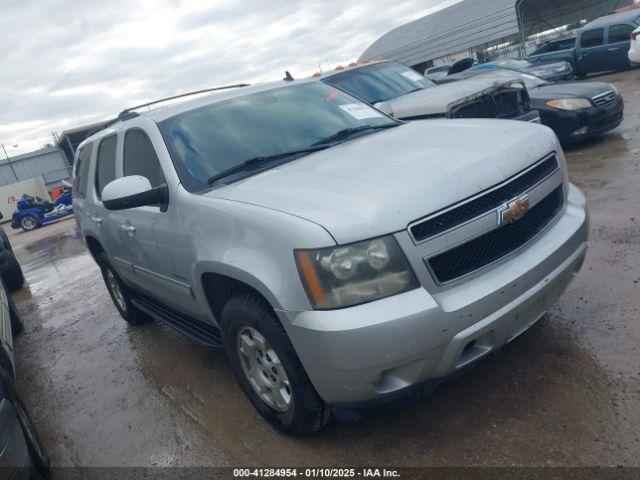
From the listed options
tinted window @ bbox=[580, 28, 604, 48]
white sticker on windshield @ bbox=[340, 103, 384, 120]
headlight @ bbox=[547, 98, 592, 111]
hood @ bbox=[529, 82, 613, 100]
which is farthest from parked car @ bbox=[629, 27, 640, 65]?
white sticker on windshield @ bbox=[340, 103, 384, 120]

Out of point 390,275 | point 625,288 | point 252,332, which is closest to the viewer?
point 390,275

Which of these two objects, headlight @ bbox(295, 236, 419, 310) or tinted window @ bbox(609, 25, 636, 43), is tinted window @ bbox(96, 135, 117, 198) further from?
tinted window @ bbox(609, 25, 636, 43)

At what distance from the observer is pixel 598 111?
296 inches

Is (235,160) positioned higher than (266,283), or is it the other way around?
(235,160)

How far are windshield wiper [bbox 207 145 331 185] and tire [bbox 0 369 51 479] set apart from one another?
154cm

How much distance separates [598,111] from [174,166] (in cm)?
652

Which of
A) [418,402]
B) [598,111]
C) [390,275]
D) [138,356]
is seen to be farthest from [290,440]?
[598,111]

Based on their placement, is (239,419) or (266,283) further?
(239,419)

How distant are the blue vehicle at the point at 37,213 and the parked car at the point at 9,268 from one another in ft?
39.9

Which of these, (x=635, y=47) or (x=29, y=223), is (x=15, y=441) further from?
Result: (x=29, y=223)

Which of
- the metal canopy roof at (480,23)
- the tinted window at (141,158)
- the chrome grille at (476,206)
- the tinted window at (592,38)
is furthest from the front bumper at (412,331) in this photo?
the metal canopy roof at (480,23)

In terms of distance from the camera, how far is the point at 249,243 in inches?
101

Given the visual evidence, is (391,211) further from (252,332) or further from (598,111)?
(598,111)

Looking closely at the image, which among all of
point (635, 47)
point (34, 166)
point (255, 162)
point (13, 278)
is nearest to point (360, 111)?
point (255, 162)
